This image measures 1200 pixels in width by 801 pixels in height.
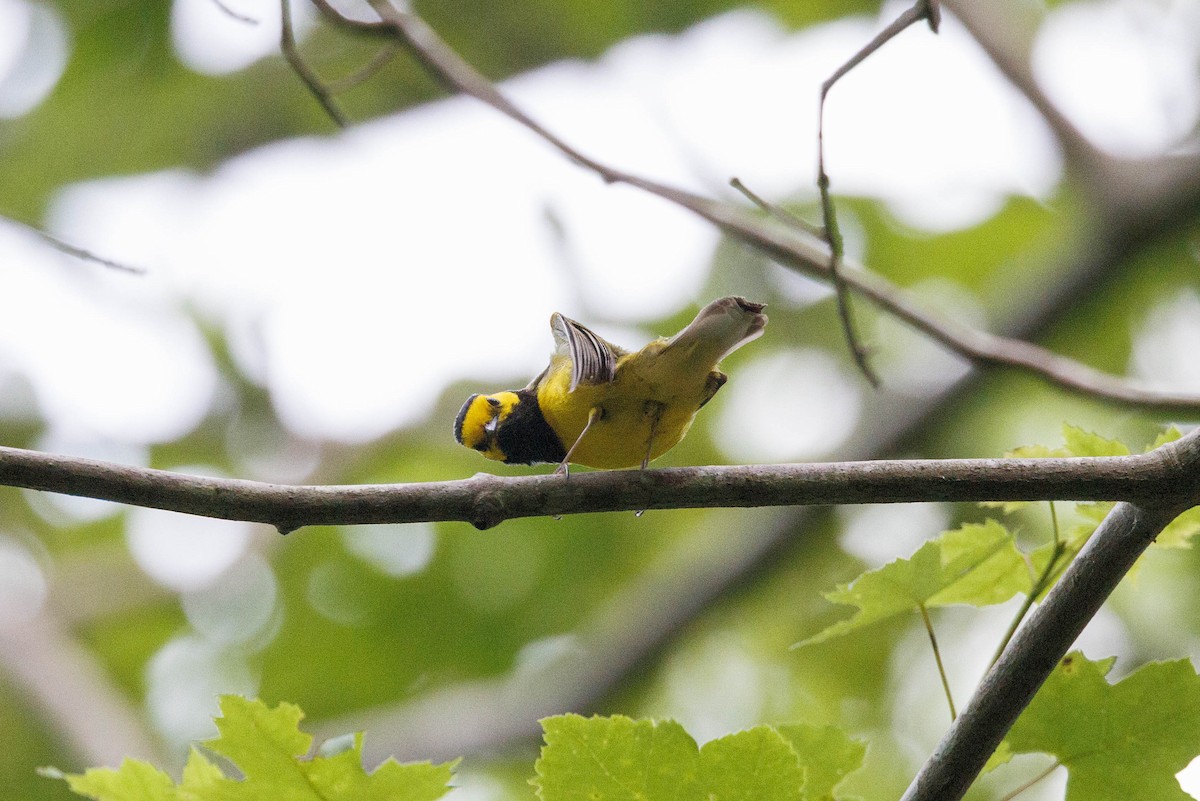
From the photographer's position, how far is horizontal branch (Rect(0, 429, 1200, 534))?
2084mm

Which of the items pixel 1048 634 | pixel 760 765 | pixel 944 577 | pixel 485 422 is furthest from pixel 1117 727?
pixel 485 422

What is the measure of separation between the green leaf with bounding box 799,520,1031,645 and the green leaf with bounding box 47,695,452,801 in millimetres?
841

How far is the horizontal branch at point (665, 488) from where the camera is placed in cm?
208

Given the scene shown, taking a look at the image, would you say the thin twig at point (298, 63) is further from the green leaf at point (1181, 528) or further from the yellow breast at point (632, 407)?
the green leaf at point (1181, 528)

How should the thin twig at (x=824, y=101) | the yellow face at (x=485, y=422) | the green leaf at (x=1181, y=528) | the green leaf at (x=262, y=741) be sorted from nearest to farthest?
1. the green leaf at (x=262, y=741)
2. the green leaf at (x=1181, y=528)
3. the thin twig at (x=824, y=101)
4. the yellow face at (x=485, y=422)

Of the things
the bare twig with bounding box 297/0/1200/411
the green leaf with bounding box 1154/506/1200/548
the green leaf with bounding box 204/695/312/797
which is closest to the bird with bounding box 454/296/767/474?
the bare twig with bounding box 297/0/1200/411

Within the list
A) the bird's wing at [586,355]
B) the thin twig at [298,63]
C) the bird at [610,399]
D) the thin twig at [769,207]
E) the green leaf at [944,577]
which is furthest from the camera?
the thin twig at [298,63]

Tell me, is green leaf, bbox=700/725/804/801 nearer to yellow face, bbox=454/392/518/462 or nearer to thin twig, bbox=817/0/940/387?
thin twig, bbox=817/0/940/387

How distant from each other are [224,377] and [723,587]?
5.07m

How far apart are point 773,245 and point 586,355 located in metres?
1.37

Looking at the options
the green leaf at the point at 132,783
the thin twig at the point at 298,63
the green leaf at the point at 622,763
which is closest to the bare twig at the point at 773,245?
the thin twig at the point at 298,63

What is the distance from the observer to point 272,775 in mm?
2000

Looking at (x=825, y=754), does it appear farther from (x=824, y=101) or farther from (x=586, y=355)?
(x=824, y=101)

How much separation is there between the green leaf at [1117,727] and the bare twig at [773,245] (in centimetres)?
198
